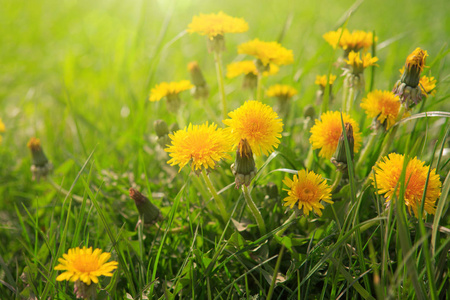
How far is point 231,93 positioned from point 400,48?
5.24 ft

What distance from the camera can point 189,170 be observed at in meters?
1.46

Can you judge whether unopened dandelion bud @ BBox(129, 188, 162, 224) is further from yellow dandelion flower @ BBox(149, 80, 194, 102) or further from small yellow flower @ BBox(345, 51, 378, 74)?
small yellow flower @ BBox(345, 51, 378, 74)

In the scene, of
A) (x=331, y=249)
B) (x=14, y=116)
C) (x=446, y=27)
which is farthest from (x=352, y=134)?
(x=446, y=27)

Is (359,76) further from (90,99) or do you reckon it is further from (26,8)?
(26,8)

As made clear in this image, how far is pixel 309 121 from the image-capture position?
1768 mm

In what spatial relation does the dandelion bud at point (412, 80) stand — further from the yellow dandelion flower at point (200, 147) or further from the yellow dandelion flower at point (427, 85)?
the yellow dandelion flower at point (200, 147)

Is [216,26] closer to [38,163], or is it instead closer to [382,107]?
[382,107]

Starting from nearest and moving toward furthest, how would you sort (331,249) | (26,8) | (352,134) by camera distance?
(331,249) → (352,134) → (26,8)

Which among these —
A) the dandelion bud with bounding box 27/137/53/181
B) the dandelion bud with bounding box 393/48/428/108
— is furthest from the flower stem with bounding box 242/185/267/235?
the dandelion bud with bounding box 27/137/53/181

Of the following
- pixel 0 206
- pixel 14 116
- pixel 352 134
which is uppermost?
pixel 352 134

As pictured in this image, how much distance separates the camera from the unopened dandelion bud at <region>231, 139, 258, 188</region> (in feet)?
3.60

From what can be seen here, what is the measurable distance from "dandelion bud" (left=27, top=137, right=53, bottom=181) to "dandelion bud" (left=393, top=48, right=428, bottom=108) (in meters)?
1.52

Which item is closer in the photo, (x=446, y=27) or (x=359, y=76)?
(x=359, y=76)

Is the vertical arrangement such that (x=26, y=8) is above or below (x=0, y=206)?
above
